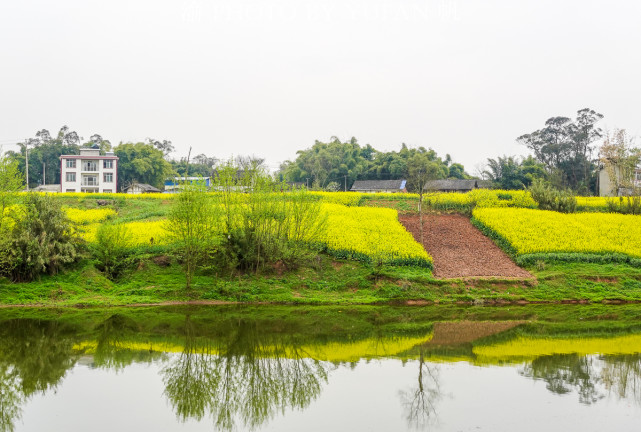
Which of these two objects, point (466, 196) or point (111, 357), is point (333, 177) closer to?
point (466, 196)

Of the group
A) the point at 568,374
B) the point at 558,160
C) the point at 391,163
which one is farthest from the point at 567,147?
the point at 568,374

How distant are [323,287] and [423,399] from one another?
1364cm

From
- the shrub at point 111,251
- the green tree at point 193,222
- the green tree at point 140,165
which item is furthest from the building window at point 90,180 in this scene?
the green tree at point 193,222

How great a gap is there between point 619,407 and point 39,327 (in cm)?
1714

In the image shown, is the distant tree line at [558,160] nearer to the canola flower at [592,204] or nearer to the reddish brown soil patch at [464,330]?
the canola flower at [592,204]

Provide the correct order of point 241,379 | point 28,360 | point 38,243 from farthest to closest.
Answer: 1. point 38,243
2. point 28,360
3. point 241,379

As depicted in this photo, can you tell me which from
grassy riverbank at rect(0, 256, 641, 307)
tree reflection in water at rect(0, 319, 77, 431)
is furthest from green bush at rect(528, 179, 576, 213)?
tree reflection in water at rect(0, 319, 77, 431)

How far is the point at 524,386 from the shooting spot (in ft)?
38.9

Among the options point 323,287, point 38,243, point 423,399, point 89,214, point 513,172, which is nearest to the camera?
point 423,399

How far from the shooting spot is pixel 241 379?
488 inches

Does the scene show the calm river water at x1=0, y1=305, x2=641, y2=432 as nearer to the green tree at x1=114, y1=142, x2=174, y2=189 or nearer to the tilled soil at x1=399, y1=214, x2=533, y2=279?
the tilled soil at x1=399, y1=214, x2=533, y2=279

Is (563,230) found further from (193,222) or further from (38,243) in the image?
(38,243)

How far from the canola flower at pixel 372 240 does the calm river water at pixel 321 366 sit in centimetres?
585

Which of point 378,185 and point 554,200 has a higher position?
point 378,185
